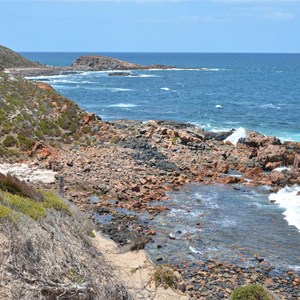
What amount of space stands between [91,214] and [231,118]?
39385 millimetres

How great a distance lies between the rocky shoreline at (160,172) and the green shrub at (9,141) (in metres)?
1.96

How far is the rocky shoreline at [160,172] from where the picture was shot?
1716cm

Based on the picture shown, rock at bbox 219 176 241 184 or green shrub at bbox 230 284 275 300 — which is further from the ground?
green shrub at bbox 230 284 275 300

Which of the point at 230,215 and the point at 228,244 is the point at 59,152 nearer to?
the point at 230,215

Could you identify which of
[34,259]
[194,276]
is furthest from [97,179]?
[34,259]

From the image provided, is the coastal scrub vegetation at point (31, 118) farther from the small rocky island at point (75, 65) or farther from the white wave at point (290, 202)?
the small rocky island at point (75, 65)

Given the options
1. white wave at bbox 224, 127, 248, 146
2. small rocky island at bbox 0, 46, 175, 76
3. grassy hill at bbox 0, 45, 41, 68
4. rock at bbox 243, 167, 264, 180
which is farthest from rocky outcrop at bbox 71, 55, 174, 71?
rock at bbox 243, 167, 264, 180

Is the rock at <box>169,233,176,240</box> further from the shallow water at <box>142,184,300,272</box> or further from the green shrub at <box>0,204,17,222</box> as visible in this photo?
the green shrub at <box>0,204,17,222</box>

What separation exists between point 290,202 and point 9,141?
1873cm

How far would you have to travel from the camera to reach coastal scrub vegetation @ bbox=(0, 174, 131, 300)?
10383 mm

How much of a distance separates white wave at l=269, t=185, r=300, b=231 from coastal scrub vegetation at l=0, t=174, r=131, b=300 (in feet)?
40.9

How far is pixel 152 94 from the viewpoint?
284ft

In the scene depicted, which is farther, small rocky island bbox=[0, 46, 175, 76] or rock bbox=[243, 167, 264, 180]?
small rocky island bbox=[0, 46, 175, 76]

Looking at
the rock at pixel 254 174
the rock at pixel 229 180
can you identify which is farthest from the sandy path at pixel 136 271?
the rock at pixel 254 174
